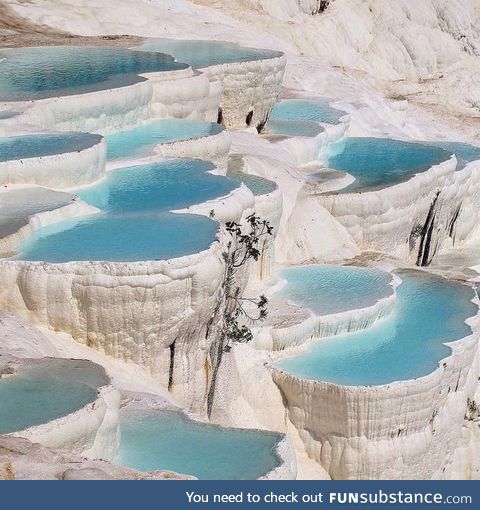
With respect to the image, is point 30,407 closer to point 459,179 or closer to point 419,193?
point 419,193

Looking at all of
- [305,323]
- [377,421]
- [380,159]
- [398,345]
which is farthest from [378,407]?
[380,159]

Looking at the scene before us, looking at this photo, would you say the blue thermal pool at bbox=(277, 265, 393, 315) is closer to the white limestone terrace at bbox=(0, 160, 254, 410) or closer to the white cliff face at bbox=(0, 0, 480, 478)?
the white cliff face at bbox=(0, 0, 480, 478)

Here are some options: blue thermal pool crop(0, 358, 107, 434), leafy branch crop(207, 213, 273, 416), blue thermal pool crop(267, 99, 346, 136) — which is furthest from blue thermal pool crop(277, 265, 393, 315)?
blue thermal pool crop(0, 358, 107, 434)

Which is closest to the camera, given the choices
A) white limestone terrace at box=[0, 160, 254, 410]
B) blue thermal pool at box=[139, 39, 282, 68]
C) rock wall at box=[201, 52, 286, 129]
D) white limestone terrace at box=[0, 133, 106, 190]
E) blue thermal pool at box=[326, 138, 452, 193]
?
white limestone terrace at box=[0, 160, 254, 410]

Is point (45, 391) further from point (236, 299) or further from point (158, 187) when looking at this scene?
point (158, 187)

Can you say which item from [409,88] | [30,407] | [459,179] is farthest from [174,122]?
[409,88]

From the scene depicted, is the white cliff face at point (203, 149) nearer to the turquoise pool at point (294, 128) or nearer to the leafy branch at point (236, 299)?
the leafy branch at point (236, 299)
